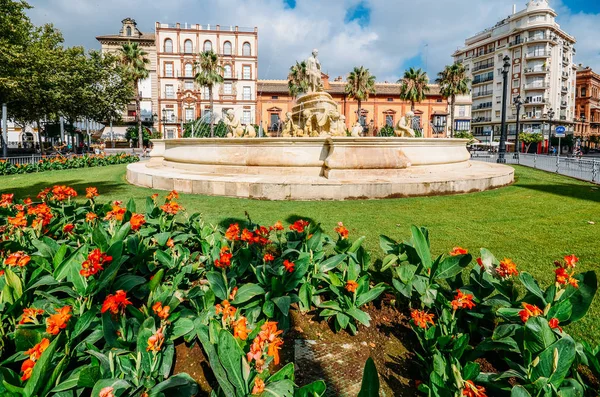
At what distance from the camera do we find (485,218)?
20.1ft

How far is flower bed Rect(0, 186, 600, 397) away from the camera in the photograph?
65.9 inches

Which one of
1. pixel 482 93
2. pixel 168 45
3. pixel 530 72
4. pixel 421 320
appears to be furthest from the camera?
pixel 482 93

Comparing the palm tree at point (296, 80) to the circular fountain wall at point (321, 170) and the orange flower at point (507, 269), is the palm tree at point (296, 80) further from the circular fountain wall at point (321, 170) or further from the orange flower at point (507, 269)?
the orange flower at point (507, 269)

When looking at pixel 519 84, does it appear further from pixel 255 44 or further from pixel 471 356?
pixel 471 356

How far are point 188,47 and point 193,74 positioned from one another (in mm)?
4934

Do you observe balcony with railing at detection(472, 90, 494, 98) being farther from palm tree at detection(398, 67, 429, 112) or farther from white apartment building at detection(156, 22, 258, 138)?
white apartment building at detection(156, 22, 258, 138)

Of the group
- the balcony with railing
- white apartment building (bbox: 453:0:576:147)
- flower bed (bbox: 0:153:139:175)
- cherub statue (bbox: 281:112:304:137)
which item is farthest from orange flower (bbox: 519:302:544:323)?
the balcony with railing

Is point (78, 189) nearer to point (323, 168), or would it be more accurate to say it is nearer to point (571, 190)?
point (323, 168)

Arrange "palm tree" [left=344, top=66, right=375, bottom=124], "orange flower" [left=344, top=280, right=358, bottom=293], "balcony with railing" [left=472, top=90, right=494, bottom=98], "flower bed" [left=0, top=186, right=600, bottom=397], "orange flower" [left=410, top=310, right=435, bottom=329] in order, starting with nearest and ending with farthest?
"flower bed" [left=0, top=186, right=600, bottom=397] < "orange flower" [left=410, top=310, right=435, bottom=329] < "orange flower" [left=344, top=280, right=358, bottom=293] < "palm tree" [left=344, top=66, right=375, bottom=124] < "balcony with railing" [left=472, top=90, right=494, bottom=98]

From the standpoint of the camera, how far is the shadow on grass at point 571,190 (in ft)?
26.2

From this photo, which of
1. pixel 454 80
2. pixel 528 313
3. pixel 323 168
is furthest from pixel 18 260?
pixel 454 80

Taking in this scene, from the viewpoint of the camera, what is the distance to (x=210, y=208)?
22.7 ft

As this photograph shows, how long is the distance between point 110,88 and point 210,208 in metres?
34.6

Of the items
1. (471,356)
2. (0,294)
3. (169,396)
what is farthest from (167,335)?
(471,356)
